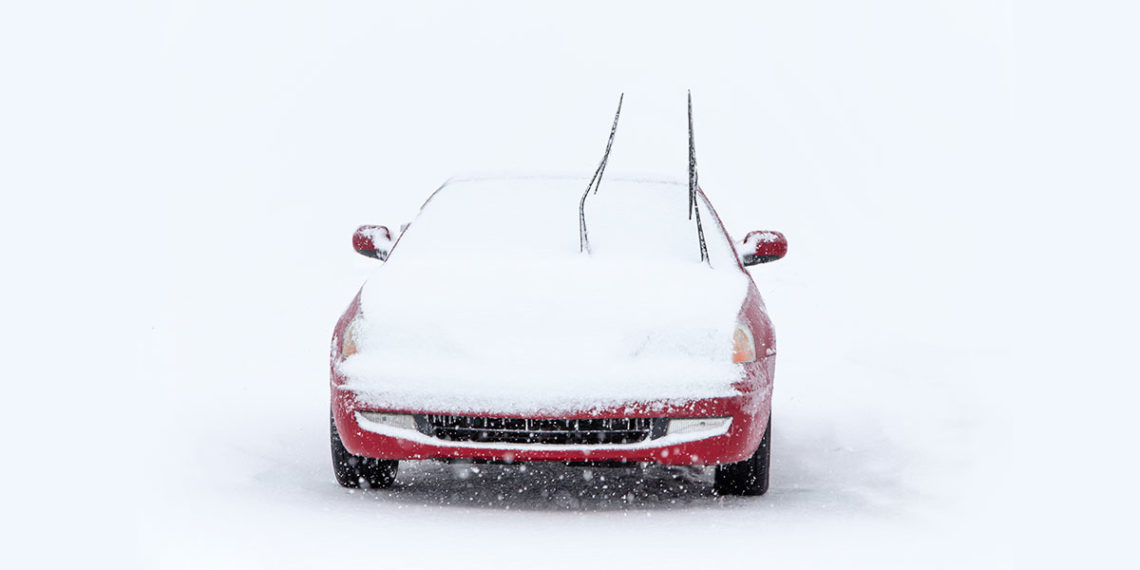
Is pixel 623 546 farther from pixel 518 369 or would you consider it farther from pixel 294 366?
pixel 294 366

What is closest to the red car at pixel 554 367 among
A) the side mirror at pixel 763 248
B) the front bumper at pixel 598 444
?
the front bumper at pixel 598 444

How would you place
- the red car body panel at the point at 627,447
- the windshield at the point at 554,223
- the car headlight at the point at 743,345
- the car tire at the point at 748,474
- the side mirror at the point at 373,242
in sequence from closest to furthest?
the red car body panel at the point at 627,447 → the car headlight at the point at 743,345 → the car tire at the point at 748,474 → the windshield at the point at 554,223 → the side mirror at the point at 373,242

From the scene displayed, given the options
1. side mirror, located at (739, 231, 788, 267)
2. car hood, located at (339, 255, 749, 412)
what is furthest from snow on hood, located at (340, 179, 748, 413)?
side mirror, located at (739, 231, 788, 267)

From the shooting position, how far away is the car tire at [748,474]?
18.6ft

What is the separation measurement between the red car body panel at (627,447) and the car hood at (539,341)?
4 cm

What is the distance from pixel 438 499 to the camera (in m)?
5.74

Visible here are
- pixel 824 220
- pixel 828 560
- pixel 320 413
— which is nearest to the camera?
pixel 828 560

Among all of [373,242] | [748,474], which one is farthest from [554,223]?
[748,474]

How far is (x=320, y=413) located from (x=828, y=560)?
431cm

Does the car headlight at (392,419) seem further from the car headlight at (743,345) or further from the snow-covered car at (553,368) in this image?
the car headlight at (743,345)

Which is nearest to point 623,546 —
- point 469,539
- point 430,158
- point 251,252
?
point 469,539

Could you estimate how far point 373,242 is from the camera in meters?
6.77

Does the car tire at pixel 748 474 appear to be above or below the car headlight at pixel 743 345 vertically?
below

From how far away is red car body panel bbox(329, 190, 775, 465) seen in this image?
5.17 meters
